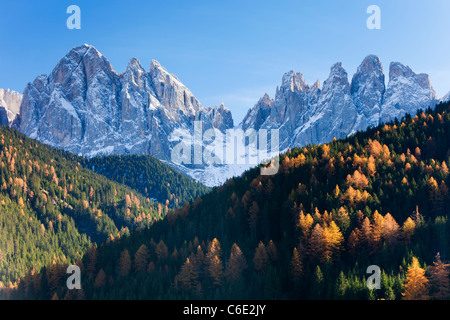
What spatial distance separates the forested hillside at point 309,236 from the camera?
8606 cm

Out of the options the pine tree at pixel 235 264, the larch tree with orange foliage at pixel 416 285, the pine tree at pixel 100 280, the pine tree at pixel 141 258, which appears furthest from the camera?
the pine tree at pixel 141 258

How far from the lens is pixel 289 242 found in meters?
104

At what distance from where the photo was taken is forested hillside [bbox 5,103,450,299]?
8606cm

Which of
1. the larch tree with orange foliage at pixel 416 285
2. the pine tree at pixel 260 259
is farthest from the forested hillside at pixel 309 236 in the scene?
the pine tree at pixel 260 259

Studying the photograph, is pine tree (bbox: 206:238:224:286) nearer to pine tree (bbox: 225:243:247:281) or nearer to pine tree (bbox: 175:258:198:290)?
pine tree (bbox: 225:243:247:281)

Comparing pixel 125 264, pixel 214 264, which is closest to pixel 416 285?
pixel 214 264

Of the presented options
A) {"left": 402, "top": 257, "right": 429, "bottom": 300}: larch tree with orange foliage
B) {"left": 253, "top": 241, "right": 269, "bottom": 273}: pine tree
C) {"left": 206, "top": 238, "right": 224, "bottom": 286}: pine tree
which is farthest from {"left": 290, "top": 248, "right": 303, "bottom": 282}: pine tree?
{"left": 402, "top": 257, "right": 429, "bottom": 300}: larch tree with orange foliage

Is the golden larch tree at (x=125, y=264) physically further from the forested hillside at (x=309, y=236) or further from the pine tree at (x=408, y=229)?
the pine tree at (x=408, y=229)
